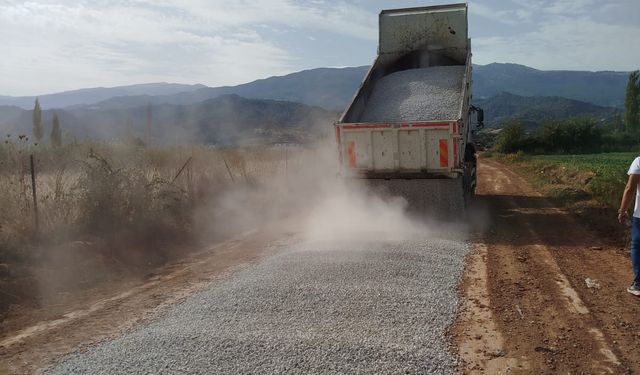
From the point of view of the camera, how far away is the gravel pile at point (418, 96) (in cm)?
980

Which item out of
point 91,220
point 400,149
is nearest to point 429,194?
point 400,149

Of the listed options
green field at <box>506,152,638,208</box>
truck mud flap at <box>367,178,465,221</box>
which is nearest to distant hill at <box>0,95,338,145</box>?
green field at <box>506,152,638,208</box>

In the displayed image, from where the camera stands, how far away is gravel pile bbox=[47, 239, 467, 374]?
3.84m

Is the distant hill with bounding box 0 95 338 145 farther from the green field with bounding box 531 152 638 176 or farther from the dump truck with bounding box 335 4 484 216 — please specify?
the green field with bounding box 531 152 638 176

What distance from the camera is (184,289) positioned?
241 inches

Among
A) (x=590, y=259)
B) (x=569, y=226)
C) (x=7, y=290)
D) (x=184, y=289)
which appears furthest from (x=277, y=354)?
(x=569, y=226)

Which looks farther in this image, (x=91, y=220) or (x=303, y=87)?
(x=303, y=87)

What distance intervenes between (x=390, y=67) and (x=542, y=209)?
4.98 meters

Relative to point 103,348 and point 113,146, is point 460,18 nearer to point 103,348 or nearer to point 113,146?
point 113,146

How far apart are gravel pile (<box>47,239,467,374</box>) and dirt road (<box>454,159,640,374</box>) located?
301 millimetres

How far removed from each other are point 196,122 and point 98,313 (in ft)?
106

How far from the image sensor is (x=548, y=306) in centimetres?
507

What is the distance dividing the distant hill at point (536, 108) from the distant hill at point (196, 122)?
225 ft

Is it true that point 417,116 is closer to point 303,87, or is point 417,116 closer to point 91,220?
point 91,220
